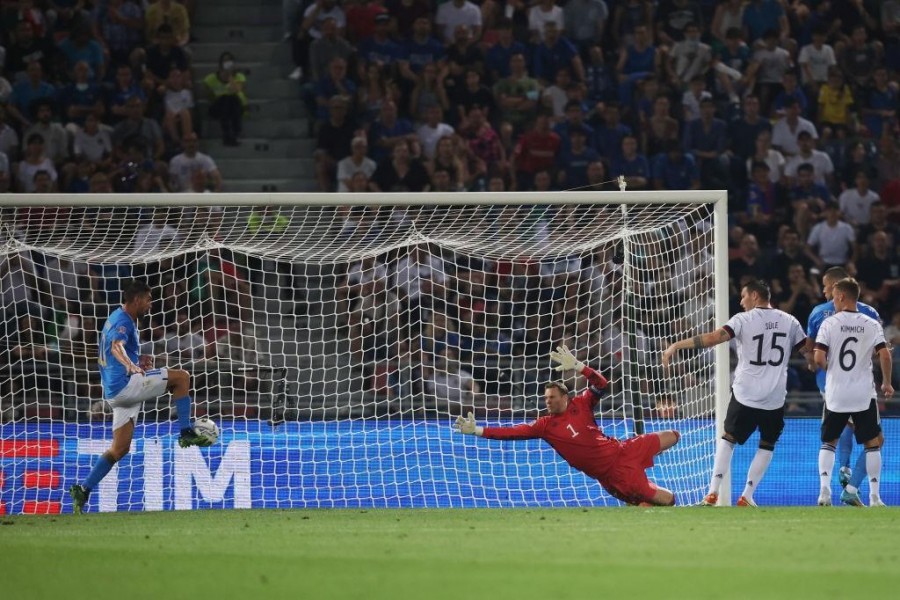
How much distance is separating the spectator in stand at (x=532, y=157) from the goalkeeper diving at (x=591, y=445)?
20.5ft

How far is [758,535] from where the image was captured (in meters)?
8.02

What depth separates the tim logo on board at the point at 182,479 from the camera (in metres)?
11.3

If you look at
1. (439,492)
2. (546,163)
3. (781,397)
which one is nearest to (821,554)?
(781,397)

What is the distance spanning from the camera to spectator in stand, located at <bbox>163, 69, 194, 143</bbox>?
17016mm

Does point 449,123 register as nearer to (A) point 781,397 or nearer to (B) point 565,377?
(B) point 565,377

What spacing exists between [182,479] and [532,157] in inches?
274

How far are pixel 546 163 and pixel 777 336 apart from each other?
6630 millimetres

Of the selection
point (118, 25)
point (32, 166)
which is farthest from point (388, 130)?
point (32, 166)

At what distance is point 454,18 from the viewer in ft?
59.4

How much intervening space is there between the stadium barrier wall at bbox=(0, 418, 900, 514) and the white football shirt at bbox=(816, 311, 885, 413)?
1328 millimetres

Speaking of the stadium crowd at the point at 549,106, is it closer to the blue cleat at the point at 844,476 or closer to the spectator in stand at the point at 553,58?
the spectator in stand at the point at 553,58

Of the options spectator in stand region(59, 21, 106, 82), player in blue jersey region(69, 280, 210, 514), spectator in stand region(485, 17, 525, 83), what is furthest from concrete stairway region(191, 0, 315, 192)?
player in blue jersey region(69, 280, 210, 514)

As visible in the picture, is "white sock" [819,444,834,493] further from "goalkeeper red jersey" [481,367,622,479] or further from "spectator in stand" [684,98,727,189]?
"spectator in stand" [684,98,727,189]

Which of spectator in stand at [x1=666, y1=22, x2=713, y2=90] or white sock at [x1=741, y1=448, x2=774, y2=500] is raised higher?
spectator in stand at [x1=666, y1=22, x2=713, y2=90]
